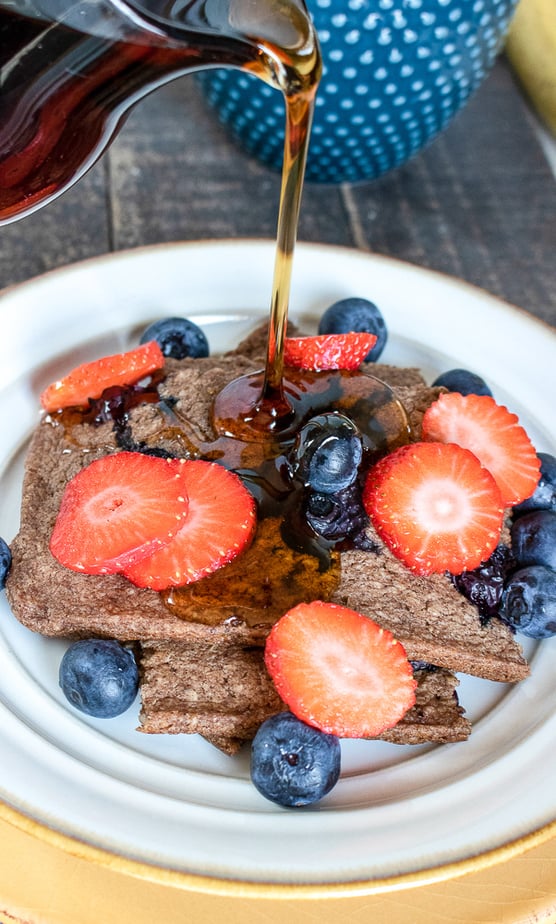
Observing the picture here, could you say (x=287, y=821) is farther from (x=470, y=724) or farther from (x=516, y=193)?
(x=516, y=193)

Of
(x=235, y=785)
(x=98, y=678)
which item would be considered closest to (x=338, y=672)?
(x=235, y=785)

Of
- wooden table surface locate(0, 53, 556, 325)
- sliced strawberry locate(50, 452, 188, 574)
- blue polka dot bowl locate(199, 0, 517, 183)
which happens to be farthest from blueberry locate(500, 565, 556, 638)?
blue polka dot bowl locate(199, 0, 517, 183)

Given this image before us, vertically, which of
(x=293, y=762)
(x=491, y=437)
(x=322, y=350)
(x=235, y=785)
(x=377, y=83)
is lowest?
(x=235, y=785)

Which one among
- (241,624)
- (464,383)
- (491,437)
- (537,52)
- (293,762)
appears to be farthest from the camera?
(537,52)

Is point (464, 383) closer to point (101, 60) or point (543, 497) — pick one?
point (543, 497)

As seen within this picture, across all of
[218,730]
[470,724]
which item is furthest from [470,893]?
[218,730]

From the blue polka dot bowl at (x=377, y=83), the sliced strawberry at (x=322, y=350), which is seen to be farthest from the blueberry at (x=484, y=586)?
the blue polka dot bowl at (x=377, y=83)

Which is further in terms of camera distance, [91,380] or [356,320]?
[356,320]

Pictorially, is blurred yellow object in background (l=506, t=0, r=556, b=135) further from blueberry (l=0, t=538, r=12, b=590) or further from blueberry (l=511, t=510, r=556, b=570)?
blueberry (l=0, t=538, r=12, b=590)
